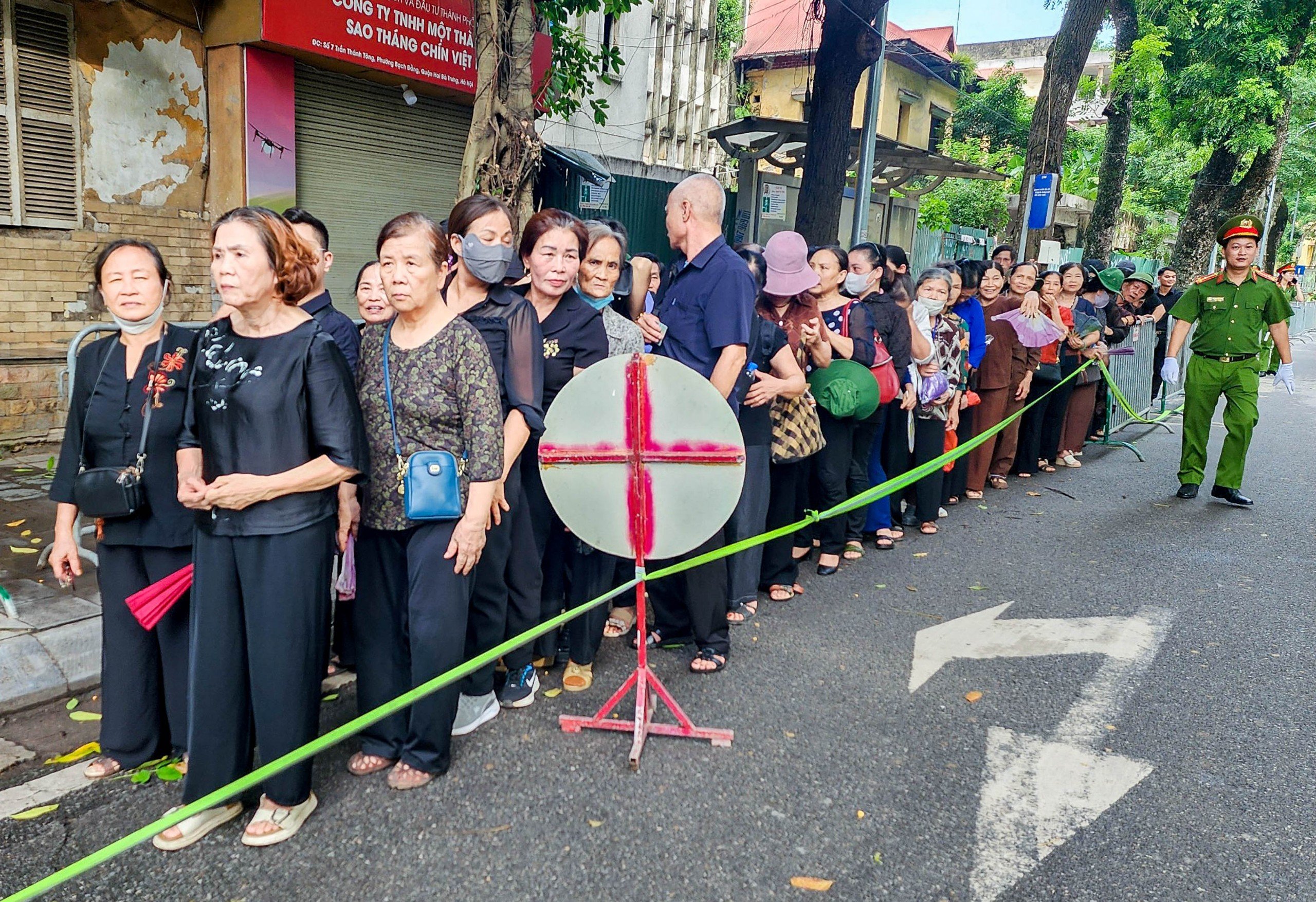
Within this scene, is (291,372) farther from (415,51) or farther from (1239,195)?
(1239,195)

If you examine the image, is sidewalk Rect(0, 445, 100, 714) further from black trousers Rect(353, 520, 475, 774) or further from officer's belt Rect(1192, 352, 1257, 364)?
officer's belt Rect(1192, 352, 1257, 364)

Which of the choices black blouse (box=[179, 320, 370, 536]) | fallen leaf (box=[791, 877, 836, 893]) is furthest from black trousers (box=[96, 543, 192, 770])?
fallen leaf (box=[791, 877, 836, 893])

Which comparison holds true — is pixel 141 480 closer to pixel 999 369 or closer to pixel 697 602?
pixel 697 602

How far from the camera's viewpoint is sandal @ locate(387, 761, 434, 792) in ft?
10.2

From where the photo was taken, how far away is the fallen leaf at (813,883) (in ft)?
8.78

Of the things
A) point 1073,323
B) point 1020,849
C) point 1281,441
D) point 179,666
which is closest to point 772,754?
point 1020,849

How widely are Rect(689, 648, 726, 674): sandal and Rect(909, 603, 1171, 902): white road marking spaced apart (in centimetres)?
79

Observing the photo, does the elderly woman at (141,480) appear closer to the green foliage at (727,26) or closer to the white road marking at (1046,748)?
the white road marking at (1046,748)

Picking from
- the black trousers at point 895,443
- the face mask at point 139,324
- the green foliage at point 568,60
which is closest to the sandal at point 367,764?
the face mask at point 139,324

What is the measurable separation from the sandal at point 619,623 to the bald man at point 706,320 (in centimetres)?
45

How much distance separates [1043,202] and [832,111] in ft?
15.0

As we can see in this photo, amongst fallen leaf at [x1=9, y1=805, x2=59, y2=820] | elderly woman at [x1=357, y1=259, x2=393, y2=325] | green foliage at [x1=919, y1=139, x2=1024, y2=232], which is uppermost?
green foliage at [x1=919, y1=139, x2=1024, y2=232]

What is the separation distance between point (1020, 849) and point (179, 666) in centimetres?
267

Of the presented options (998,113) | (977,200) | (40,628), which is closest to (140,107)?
(40,628)
